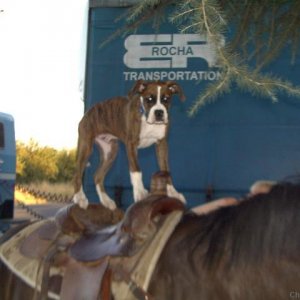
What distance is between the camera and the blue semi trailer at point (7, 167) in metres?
10.5

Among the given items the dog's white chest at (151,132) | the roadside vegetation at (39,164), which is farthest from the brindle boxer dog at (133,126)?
the roadside vegetation at (39,164)

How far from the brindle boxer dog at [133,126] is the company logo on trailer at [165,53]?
175 cm

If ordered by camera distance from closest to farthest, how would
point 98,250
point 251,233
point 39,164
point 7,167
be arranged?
1. point 251,233
2. point 98,250
3. point 7,167
4. point 39,164

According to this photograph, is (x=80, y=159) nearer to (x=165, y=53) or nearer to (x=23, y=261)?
(x=23, y=261)

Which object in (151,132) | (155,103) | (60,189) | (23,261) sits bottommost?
(60,189)

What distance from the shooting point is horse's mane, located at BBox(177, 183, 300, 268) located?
166cm

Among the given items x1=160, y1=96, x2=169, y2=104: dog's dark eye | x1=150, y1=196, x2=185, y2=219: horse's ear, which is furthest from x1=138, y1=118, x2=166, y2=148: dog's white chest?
x1=150, y1=196, x2=185, y2=219: horse's ear

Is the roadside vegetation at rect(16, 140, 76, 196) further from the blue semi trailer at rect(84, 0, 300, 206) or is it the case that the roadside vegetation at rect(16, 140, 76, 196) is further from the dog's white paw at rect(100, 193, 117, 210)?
the dog's white paw at rect(100, 193, 117, 210)

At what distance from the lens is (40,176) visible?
21281mm

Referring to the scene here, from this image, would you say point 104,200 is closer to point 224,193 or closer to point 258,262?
point 258,262

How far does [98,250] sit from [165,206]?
0.27 meters

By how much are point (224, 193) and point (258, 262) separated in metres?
3.08

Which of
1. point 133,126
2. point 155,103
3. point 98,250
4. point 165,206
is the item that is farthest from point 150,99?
point 98,250

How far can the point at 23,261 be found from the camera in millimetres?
2436
